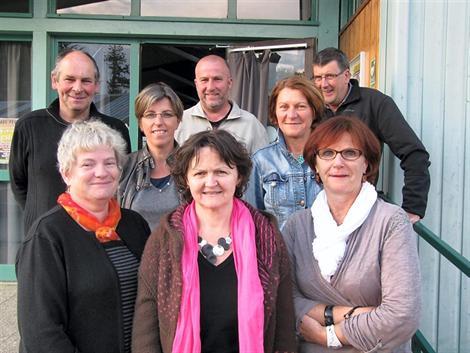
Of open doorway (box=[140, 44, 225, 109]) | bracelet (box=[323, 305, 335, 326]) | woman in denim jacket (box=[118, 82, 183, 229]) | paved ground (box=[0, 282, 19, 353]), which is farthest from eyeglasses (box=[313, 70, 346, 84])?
paved ground (box=[0, 282, 19, 353])

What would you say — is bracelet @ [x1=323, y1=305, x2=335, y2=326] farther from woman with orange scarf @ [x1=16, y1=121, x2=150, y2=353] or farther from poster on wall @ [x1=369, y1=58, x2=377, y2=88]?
poster on wall @ [x1=369, y1=58, x2=377, y2=88]

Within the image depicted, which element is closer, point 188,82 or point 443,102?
point 443,102

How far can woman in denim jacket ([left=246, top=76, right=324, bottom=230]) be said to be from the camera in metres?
2.30

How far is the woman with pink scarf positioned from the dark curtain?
333 cm

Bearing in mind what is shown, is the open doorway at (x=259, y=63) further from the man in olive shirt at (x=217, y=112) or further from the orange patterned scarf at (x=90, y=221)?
the orange patterned scarf at (x=90, y=221)

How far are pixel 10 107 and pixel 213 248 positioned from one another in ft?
13.9

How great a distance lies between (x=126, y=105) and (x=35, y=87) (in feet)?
3.00

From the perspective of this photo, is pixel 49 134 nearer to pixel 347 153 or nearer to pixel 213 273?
pixel 213 273

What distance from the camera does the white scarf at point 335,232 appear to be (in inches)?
68.9

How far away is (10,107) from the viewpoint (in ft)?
17.3

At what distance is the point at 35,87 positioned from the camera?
5035 millimetres

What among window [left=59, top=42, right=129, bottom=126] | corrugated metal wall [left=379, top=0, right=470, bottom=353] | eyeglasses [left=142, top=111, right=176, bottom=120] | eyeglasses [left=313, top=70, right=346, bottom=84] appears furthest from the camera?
window [left=59, top=42, right=129, bottom=126]

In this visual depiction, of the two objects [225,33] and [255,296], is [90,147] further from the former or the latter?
[225,33]

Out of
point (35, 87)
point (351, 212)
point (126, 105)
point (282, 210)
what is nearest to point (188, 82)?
point (126, 105)
